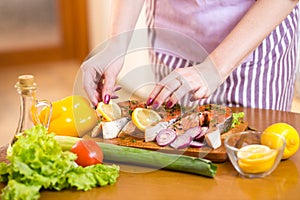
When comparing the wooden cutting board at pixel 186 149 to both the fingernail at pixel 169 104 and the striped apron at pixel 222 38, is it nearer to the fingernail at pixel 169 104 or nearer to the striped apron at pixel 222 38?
the fingernail at pixel 169 104

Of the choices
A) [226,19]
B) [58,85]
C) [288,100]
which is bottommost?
[58,85]

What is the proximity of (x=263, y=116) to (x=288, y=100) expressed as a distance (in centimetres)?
34

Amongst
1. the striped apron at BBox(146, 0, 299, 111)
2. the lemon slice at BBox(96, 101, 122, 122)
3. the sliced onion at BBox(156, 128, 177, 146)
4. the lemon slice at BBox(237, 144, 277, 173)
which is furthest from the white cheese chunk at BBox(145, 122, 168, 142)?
the striped apron at BBox(146, 0, 299, 111)

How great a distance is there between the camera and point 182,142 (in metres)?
1.36

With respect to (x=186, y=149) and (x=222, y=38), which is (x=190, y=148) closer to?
(x=186, y=149)

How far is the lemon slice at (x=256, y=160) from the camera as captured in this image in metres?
1.22

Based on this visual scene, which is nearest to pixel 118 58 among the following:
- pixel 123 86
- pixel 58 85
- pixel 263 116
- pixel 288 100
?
pixel 123 86

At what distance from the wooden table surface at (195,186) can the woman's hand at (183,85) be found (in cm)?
23

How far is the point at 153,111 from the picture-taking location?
4.88 ft

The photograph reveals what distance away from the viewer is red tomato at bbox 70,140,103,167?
1.27 m

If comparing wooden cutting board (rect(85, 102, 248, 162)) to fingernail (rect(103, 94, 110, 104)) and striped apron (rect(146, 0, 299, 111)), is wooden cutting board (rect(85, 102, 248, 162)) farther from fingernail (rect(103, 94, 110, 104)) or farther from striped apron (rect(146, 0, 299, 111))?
striped apron (rect(146, 0, 299, 111))

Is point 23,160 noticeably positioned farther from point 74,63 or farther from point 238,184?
point 74,63

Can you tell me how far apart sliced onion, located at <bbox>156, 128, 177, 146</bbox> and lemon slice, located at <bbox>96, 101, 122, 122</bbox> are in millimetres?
149

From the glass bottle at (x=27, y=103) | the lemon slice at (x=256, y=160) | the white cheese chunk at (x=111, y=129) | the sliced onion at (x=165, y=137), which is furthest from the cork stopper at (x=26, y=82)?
the lemon slice at (x=256, y=160)
